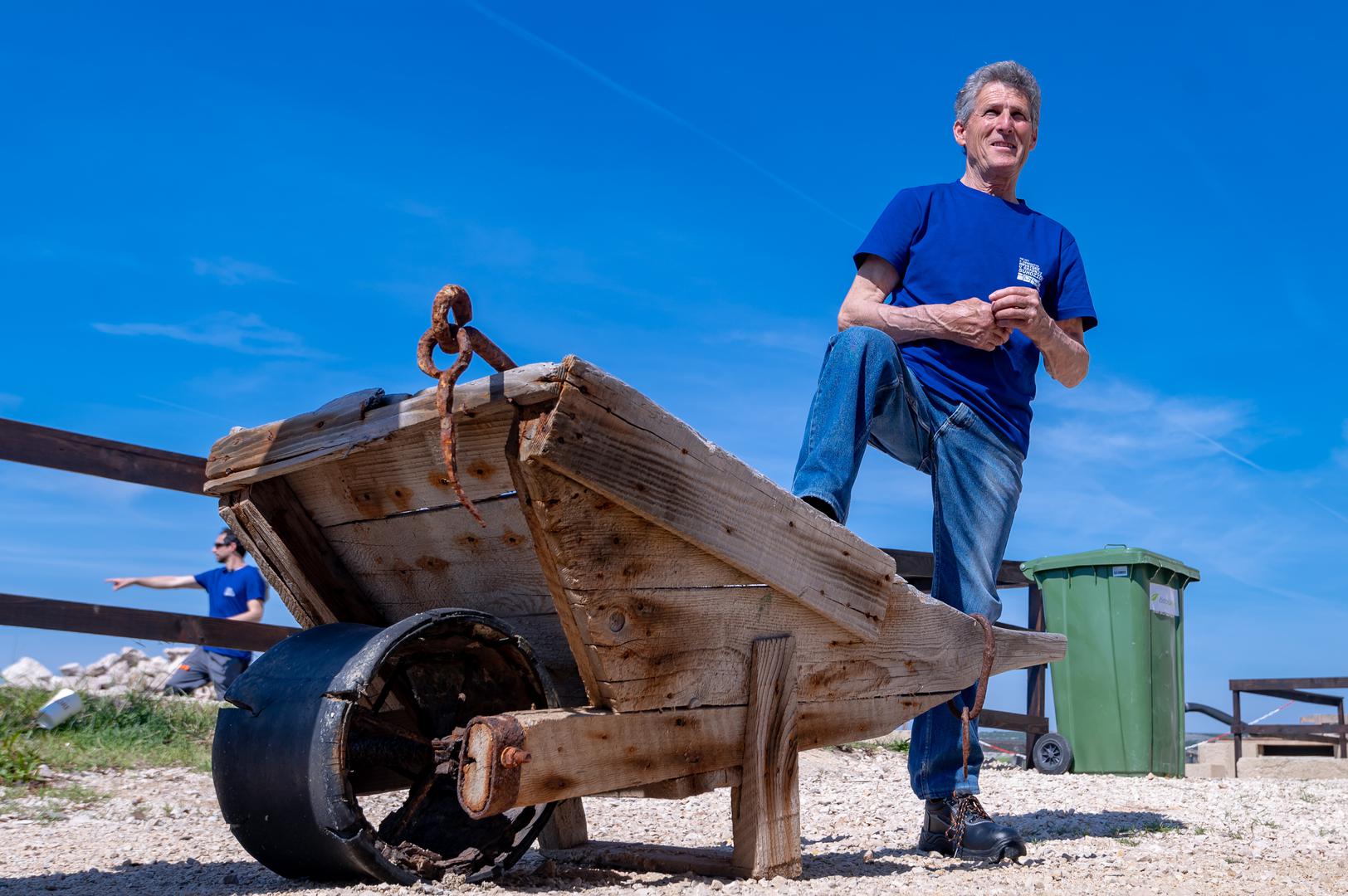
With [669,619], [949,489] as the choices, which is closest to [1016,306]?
[949,489]

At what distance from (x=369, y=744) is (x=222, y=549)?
747 centimetres

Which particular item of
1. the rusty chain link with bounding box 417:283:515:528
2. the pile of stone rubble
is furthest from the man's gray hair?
the pile of stone rubble

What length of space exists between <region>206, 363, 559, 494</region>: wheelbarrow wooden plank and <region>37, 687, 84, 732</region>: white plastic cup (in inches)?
164

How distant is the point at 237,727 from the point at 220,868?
3.23 feet

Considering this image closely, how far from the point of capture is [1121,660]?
731 cm

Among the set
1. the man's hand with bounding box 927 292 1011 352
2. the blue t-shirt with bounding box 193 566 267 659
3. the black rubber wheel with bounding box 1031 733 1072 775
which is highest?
the man's hand with bounding box 927 292 1011 352

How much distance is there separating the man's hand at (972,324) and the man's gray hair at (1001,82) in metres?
0.91

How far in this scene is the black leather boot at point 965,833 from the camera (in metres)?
3.19

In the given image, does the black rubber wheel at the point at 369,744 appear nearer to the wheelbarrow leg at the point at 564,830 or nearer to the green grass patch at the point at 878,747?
the wheelbarrow leg at the point at 564,830

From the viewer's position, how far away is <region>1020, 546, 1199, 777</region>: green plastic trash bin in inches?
286

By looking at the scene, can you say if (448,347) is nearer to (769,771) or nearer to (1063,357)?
(769,771)

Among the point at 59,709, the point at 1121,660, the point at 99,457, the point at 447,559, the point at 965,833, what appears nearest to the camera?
the point at 447,559

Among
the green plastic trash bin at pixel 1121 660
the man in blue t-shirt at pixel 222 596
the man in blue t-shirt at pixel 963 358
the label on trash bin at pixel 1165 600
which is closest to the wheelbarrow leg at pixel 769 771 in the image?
the man in blue t-shirt at pixel 963 358

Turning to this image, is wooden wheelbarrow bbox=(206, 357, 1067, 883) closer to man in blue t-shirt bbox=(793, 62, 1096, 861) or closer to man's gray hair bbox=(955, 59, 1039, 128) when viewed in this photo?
man in blue t-shirt bbox=(793, 62, 1096, 861)
